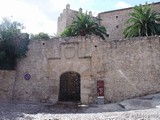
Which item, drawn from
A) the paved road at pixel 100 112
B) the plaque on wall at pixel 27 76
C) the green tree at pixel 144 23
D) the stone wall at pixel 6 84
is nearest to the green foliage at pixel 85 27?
the green tree at pixel 144 23

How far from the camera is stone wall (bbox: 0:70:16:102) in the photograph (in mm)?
16891

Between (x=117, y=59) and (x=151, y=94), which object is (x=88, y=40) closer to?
(x=117, y=59)

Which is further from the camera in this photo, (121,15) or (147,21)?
(121,15)

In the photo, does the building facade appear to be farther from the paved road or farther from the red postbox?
the paved road

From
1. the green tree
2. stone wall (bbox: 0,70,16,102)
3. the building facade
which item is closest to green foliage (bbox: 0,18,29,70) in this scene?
stone wall (bbox: 0,70,16,102)

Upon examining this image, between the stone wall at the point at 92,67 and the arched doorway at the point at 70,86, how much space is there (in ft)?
1.88

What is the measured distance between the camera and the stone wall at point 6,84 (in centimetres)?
1689

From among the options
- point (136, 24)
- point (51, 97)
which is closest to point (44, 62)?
point (51, 97)

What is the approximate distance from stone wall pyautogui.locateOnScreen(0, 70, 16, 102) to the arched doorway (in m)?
3.28

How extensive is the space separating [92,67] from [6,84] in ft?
19.0

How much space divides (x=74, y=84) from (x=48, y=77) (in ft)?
6.20

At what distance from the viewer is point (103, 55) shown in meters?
15.5

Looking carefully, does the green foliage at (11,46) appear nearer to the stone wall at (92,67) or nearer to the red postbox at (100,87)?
the stone wall at (92,67)

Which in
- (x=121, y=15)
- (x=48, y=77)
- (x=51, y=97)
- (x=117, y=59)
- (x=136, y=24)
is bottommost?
(x=51, y=97)
